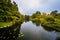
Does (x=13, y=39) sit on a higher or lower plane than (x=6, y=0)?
lower

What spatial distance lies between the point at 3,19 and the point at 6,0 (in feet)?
62.2

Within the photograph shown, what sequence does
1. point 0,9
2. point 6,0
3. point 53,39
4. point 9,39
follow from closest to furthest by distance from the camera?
point 9,39 → point 53,39 → point 0,9 → point 6,0

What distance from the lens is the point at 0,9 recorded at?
87.9m

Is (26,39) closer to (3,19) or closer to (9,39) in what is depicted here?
(9,39)

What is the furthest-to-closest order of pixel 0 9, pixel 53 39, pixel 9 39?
pixel 0 9
pixel 53 39
pixel 9 39

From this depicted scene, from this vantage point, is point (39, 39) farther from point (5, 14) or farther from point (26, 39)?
point (5, 14)

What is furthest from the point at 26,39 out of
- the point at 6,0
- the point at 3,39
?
the point at 6,0

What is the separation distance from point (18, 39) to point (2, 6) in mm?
50863

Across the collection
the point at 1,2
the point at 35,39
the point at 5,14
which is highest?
the point at 1,2

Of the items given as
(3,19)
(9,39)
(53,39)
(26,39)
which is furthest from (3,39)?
(3,19)

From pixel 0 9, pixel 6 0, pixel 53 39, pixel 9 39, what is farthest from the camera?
pixel 6 0

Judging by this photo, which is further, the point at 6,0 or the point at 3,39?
the point at 6,0

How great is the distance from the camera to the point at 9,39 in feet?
148

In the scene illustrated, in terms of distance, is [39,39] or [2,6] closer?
[39,39]
